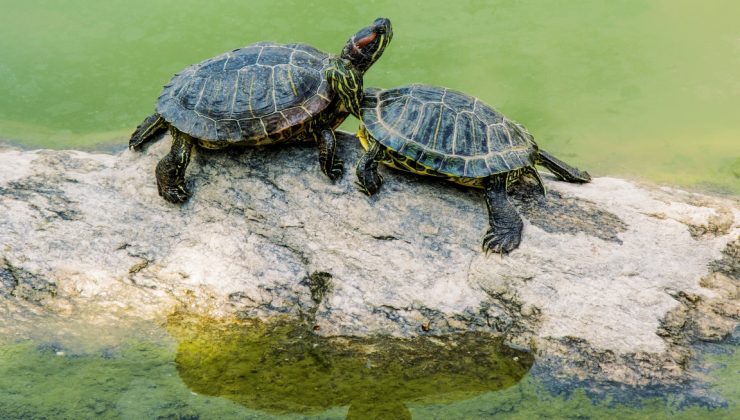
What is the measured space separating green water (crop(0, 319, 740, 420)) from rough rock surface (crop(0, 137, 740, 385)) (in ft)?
0.37

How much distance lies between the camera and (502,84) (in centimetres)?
572

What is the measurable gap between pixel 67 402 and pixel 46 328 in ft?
1.65

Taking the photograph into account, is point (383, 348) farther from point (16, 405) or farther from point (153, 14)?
point (153, 14)

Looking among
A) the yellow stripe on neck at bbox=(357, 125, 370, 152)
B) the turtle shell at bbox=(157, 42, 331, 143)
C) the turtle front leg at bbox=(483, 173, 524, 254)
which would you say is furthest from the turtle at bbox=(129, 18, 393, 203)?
the turtle front leg at bbox=(483, 173, 524, 254)

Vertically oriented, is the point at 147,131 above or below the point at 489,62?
below

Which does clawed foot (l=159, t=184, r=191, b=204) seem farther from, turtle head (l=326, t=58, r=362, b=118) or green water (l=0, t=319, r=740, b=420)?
turtle head (l=326, t=58, r=362, b=118)

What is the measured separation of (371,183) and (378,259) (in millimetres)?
456

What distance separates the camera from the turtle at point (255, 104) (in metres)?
3.61

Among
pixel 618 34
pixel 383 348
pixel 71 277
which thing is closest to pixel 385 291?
pixel 383 348

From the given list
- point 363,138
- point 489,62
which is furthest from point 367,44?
point 489,62

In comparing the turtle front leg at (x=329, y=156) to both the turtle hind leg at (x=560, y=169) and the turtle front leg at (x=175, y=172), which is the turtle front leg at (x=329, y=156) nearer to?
the turtle front leg at (x=175, y=172)

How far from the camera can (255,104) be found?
11.9 ft

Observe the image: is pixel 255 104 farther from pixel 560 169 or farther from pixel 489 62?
pixel 489 62

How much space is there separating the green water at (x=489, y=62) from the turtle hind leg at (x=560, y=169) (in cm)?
112
